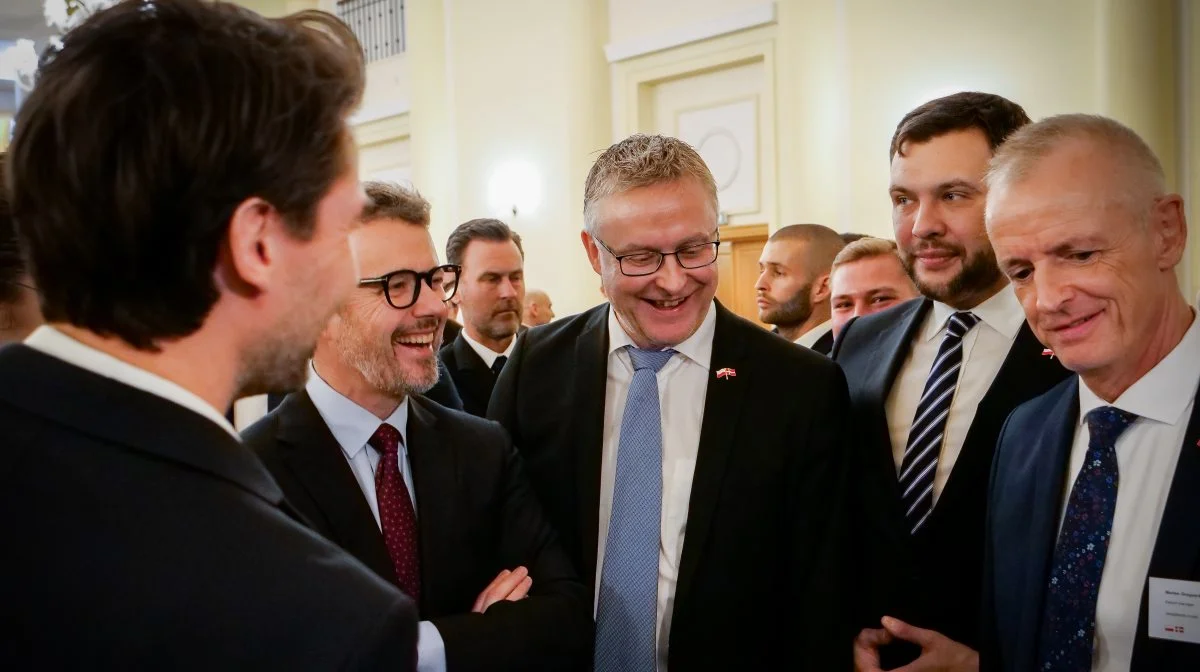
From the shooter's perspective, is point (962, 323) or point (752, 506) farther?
point (962, 323)

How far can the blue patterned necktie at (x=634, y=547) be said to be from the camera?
1.85m

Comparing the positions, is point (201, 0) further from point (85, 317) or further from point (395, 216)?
point (395, 216)

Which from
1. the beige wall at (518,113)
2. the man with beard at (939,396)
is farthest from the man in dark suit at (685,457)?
the beige wall at (518,113)

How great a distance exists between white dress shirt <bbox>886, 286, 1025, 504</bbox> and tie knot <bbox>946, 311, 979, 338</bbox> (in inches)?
0.5

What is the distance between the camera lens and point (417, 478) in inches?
70.2

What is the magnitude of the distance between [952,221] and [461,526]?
131 centimetres

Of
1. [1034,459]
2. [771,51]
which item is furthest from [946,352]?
[771,51]

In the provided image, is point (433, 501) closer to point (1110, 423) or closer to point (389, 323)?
point (389, 323)

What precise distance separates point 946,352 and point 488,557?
3.80 ft

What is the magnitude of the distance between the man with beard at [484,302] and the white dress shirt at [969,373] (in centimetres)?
247

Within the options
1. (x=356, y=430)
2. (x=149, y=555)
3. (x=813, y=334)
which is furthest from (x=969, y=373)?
(x=813, y=334)

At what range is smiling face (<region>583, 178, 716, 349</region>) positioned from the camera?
75.6 inches

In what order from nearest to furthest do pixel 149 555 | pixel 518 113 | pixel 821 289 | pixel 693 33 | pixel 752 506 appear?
pixel 149 555 → pixel 752 506 → pixel 821 289 → pixel 693 33 → pixel 518 113

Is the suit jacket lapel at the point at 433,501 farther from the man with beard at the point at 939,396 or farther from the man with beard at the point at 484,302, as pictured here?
the man with beard at the point at 484,302
